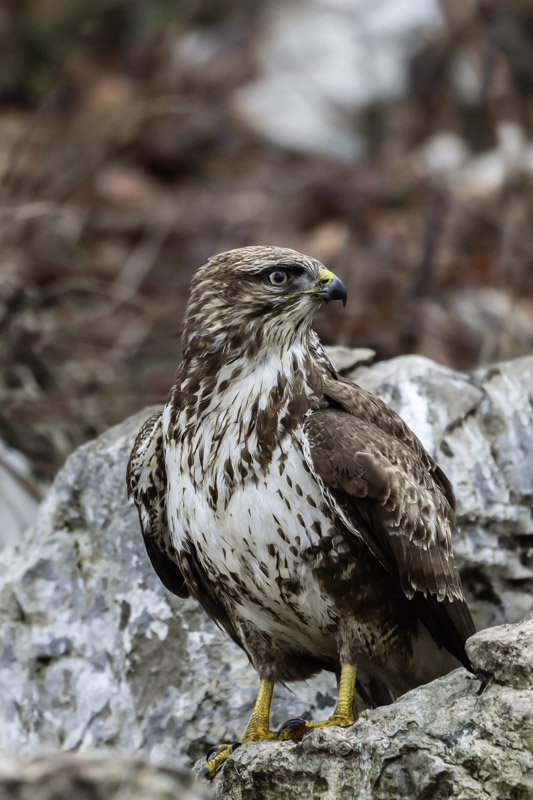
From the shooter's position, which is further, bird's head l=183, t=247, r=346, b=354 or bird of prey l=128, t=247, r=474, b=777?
bird's head l=183, t=247, r=346, b=354

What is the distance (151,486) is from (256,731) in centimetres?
91

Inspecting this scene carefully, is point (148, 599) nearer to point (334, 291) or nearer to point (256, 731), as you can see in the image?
point (256, 731)

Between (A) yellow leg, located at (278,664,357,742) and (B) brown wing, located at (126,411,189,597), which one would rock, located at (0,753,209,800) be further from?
(B) brown wing, located at (126,411,189,597)

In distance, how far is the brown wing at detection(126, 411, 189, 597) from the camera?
4461 mm

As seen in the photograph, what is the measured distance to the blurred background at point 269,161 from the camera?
8922 millimetres

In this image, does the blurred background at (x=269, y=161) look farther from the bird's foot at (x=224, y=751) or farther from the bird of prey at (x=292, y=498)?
the bird's foot at (x=224, y=751)

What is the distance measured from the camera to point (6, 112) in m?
13.5

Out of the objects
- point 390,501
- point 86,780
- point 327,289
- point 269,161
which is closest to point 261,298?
point 327,289

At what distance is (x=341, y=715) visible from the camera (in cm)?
408

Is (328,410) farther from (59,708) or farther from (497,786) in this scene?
(59,708)

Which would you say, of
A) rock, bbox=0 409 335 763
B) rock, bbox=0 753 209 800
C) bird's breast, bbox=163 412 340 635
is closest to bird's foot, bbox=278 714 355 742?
bird's breast, bbox=163 412 340 635

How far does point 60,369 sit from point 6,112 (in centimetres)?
701

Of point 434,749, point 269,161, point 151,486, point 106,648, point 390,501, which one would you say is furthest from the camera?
point 269,161

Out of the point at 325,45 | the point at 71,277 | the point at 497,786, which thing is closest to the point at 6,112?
the point at 325,45
